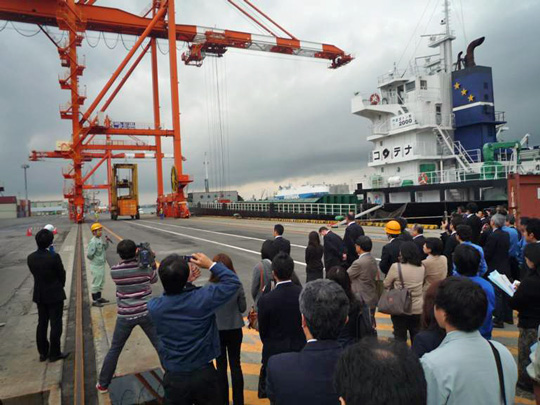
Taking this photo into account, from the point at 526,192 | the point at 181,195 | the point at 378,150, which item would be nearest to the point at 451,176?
the point at 378,150

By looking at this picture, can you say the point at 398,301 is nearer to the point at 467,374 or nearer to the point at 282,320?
the point at 282,320

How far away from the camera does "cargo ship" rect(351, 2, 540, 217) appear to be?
1953 centimetres

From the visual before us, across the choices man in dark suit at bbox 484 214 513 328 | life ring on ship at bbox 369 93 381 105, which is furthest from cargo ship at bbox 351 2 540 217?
man in dark suit at bbox 484 214 513 328

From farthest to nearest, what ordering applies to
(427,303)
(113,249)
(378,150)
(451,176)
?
(378,150) → (451,176) → (113,249) → (427,303)

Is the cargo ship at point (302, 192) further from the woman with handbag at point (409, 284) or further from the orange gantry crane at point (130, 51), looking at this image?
the woman with handbag at point (409, 284)

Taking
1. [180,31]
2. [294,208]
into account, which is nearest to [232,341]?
[294,208]

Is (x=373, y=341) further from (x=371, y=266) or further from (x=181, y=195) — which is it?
(x=181, y=195)

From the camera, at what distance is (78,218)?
3753 cm

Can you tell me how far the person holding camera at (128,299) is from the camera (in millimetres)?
3652

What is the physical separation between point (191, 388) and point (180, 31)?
42688mm

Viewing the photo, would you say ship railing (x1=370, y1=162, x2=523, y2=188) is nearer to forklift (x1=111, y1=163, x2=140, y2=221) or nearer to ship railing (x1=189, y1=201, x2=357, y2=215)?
ship railing (x1=189, y1=201, x2=357, y2=215)

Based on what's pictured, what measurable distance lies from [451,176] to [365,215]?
5772 millimetres

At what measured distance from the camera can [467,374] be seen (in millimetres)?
1665

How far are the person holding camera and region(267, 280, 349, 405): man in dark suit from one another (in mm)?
2506
